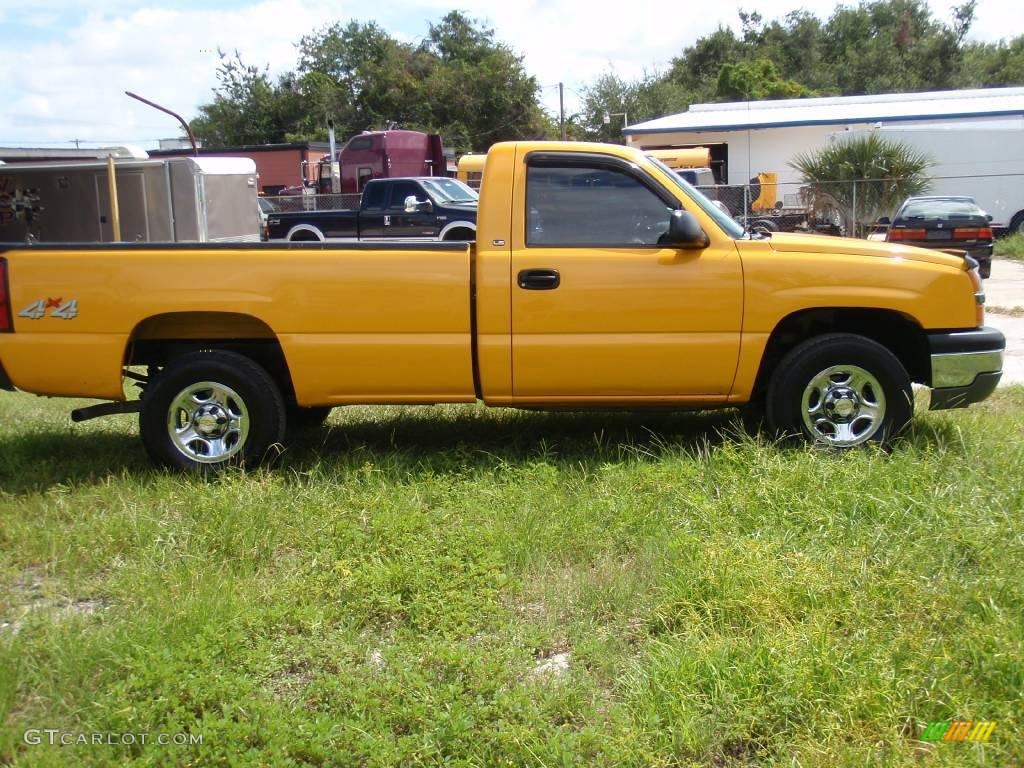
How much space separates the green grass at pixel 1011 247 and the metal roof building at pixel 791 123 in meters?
10.0

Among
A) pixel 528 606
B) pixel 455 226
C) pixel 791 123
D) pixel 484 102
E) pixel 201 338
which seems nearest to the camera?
pixel 528 606

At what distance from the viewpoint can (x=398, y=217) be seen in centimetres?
1995

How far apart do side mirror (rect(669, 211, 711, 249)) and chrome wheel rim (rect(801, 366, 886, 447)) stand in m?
1.07

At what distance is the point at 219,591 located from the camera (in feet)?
13.4

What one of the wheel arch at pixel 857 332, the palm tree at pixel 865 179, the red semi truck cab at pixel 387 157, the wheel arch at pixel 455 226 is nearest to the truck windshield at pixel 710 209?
the wheel arch at pixel 857 332

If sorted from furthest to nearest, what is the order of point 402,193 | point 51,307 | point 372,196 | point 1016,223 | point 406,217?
1. point 1016,223
2. point 372,196
3. point 402,193
4. point 406,217
5. point 51,307

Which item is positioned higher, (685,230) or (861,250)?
(685,230)

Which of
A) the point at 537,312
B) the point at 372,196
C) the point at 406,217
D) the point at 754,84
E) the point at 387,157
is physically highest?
the point at 754,84

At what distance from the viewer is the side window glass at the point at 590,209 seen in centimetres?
568

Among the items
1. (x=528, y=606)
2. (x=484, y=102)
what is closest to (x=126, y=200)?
(x=528, y=606)

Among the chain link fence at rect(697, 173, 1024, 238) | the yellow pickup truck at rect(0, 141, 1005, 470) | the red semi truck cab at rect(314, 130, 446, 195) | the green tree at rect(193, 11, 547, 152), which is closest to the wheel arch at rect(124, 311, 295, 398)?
the yellow pickup truck at rect(0, 141, 1005, 470)

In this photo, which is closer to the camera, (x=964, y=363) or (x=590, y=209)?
(x=964, y=363)

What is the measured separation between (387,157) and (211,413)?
24821mm

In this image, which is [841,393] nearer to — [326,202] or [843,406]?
[843,406]
